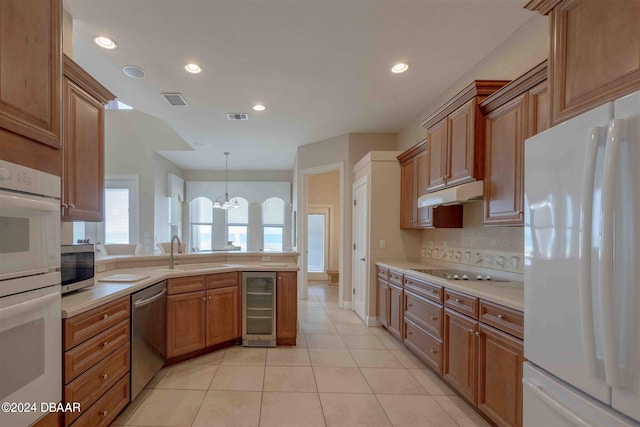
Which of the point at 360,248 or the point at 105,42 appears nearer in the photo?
the point at 105,42

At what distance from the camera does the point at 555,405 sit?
1.24 meters

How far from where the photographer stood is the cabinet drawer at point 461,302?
2127 millimetres

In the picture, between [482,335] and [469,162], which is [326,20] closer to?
[469,162]

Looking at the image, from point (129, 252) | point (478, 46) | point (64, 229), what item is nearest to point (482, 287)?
point (478, 46)

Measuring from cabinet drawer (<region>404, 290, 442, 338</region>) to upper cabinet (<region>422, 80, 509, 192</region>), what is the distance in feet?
3.60

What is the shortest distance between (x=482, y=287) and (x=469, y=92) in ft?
5.06

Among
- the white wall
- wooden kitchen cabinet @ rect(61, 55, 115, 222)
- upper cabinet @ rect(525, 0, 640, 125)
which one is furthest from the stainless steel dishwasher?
the white wall

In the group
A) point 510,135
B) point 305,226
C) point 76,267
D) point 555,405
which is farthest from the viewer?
point 305,226

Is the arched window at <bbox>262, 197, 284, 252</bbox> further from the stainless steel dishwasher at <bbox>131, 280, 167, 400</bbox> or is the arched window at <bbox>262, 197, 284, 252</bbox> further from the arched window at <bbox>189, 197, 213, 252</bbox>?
the stainless steel dishwasher at <bbox>131, 280, 167, 400</bbox>

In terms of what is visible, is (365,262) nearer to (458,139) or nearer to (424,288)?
(424,288)

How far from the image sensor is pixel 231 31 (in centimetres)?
239

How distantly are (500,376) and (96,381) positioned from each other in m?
2.43

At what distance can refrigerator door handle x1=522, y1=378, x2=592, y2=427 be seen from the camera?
1132mm

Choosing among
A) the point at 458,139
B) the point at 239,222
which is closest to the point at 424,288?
the point at 458,139
